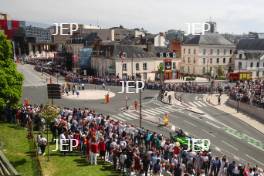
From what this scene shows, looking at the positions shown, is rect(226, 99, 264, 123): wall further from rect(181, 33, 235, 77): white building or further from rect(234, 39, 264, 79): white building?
rect(181, 33, 235, 77): white building

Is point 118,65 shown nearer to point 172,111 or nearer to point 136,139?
point 172,111

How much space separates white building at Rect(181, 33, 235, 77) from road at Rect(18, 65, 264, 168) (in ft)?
115

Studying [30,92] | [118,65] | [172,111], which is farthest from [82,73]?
[172,111]

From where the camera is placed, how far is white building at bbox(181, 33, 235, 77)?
312 ft

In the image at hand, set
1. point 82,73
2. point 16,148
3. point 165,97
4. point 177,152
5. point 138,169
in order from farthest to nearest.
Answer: point 82,73 → point 165,97 → point 16,148 → point 177,152 → point 138,169

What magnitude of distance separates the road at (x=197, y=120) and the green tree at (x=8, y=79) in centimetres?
1269

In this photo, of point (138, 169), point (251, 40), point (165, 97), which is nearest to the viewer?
point (138, 169)

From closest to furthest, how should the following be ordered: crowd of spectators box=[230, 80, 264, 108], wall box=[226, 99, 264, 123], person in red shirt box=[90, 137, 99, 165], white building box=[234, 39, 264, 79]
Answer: person in red shirt box=[90, 137, 99, 165] → wall box=[226, 99, 264, 123] → crowd of spectators box=[230, 80, 264, 108] → white building box=[234, 39, 264, 79]

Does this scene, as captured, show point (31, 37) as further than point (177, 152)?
Yes

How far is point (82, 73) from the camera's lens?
8744 cm

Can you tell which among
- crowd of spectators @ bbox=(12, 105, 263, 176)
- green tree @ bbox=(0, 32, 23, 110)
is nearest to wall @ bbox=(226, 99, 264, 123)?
crowd of spectators @ bbox=(12, 105, 263, 176)

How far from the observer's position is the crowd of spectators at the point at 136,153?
21234mm

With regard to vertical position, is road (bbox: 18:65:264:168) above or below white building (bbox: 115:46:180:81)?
below

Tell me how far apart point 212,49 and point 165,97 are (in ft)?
141
